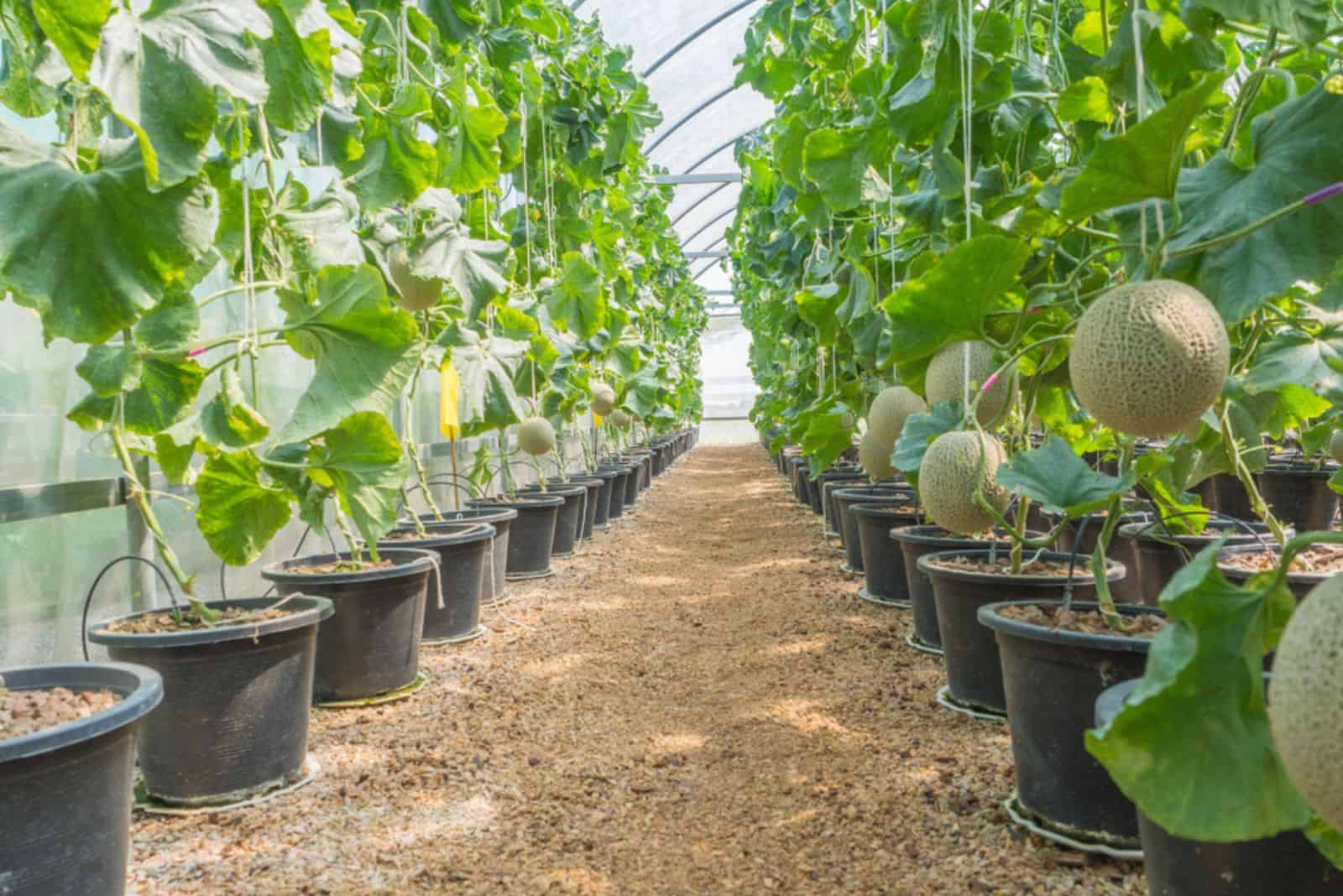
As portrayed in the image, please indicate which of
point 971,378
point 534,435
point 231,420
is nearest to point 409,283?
point 231,420

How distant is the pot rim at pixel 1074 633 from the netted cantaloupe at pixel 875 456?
0.77 m

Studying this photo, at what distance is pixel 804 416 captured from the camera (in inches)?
192

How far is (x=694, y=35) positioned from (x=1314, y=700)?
10880 millimetres

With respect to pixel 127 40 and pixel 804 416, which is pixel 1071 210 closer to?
pixel 127 40

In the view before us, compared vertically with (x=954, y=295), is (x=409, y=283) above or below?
above

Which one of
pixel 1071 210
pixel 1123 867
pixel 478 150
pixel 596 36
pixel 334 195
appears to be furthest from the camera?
pixel 596 36

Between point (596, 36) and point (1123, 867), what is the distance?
22.9ft

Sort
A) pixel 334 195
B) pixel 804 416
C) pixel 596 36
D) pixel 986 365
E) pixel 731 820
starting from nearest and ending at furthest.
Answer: pixel 986 365, pixel 731 820, pixel 334 195, pixel 804 416, pixel 596 36

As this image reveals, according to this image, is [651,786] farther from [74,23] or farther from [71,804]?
[74,23]

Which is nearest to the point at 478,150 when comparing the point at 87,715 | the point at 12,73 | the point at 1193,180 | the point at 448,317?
the point at 448,317

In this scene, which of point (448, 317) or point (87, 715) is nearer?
point (87, 715)

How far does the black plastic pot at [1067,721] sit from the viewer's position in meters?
1.74

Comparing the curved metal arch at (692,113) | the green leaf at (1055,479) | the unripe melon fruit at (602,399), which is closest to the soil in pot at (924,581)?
the green leaf at (1055,479)

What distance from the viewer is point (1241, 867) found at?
4.36 ft
